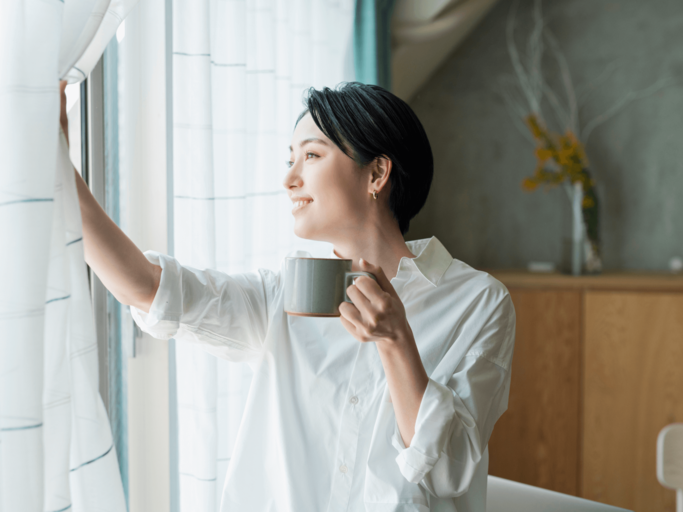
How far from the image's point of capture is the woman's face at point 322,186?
979 mm

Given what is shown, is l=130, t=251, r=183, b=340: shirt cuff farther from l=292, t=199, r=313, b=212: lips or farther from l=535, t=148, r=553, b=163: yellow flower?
l=535, t=148, r=553, b=163: yellow flower

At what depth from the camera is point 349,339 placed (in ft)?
3.31

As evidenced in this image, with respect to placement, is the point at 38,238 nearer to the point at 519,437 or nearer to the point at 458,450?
the point at 458,450

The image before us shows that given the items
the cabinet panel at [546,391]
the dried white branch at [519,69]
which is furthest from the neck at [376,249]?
the dried white branch at [519,69]

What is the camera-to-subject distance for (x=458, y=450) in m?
0.84

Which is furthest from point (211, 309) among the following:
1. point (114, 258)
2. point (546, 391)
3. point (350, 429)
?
point (546, 391)

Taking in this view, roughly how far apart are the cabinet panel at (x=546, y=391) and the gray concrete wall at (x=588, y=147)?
1.17 ft

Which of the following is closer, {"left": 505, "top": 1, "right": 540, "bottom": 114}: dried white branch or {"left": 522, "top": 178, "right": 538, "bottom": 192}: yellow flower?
{"left": 522, "top": 178, "right": 538, "bottom": 192}: yellow flower

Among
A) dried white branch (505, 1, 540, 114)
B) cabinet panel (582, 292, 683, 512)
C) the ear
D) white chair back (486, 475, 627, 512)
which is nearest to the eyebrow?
the ear

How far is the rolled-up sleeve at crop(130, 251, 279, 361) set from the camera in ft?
2.89

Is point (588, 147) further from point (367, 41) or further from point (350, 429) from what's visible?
Answer: point (350, 429)

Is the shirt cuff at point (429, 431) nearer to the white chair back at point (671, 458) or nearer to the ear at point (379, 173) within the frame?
the ear at point (379, 173)

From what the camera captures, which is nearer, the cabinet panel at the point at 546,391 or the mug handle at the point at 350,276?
the mug handle at the point at 350,276

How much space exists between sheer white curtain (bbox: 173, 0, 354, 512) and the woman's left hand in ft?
1.75
